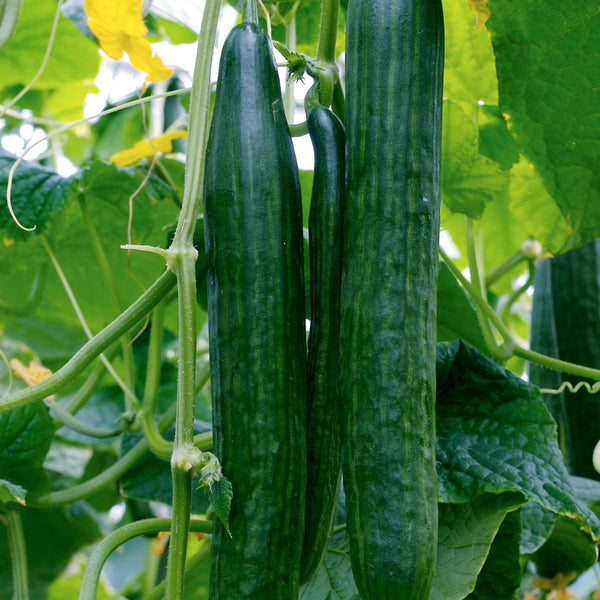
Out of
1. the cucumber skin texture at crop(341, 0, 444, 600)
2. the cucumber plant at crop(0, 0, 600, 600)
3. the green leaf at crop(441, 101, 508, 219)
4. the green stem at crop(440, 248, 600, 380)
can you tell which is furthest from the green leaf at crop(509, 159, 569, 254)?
the cucumber skin texture at crop(341, 0, 444, 600)

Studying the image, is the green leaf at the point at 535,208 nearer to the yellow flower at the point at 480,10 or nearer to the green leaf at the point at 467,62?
the green leaf at the point at 467,62

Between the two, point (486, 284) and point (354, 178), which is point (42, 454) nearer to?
point (354, 178)

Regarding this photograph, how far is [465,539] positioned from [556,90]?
1.93 ft

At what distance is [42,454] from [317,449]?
57cm

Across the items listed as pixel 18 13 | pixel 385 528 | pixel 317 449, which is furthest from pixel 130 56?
pixel 385 528

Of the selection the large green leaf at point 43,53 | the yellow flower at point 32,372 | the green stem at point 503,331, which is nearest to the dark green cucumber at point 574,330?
the green stem at point 503,331

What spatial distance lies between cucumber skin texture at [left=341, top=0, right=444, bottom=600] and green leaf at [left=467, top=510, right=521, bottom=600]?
1.19ft

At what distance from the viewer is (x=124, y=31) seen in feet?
3.57

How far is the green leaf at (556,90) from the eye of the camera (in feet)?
3.22

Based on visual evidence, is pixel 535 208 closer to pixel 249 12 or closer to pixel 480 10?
pixel 480 10

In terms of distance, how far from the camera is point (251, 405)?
2.30ft

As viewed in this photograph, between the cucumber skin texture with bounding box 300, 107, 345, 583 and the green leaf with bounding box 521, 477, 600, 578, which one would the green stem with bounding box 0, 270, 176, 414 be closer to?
the cucumber skin texture with bounding box 300, 107, 345, 583

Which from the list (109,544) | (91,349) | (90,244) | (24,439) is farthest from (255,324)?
(90,244)

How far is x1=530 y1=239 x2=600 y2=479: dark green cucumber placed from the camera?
1.43 metres
